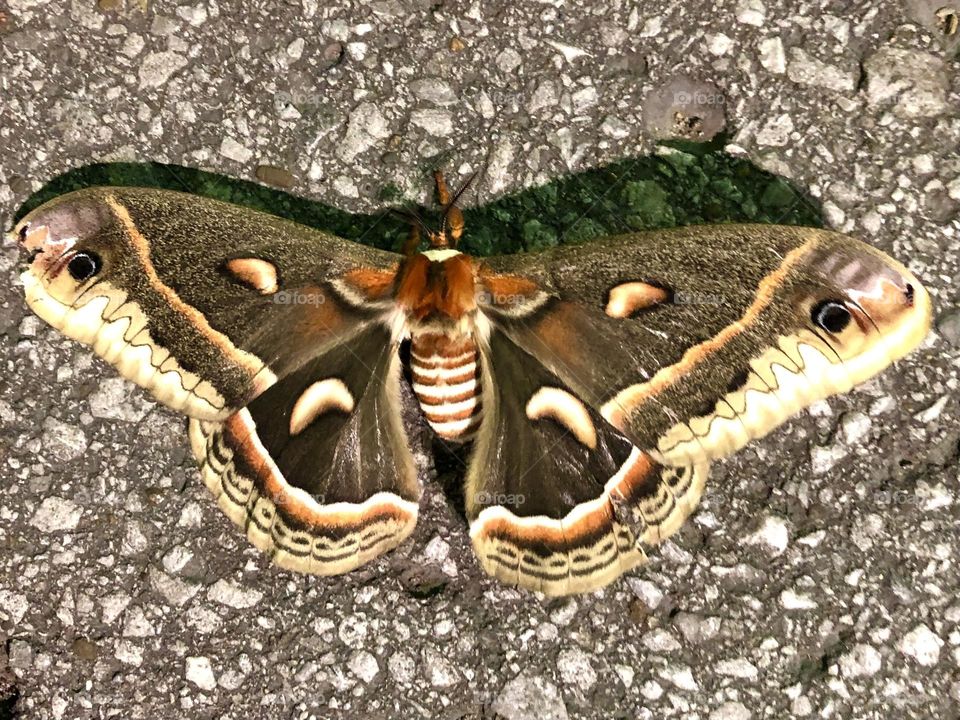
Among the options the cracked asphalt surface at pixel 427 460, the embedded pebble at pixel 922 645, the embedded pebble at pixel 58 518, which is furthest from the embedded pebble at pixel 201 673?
the embedded pebble at pixel 922 645

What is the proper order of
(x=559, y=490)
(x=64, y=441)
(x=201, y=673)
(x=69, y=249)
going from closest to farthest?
(x=69, y=249), (x=559, y=490), (x=201, y=673), (x=64, y=441)

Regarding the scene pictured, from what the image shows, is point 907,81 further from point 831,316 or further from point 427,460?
point 427,460

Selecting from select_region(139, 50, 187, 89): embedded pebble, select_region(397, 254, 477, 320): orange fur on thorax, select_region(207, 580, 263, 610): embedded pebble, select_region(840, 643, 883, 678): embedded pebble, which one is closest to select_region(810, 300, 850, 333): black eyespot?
select_region(397, 254, 477, 320): orange fur on thorax

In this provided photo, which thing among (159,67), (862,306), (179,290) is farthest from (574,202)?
(159,67)

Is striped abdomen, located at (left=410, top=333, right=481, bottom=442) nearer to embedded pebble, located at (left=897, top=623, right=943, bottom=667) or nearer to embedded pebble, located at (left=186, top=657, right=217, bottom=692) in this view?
embedded pebble, located at (left=186, top=657, right=217, bottom=692)

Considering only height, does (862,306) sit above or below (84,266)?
above

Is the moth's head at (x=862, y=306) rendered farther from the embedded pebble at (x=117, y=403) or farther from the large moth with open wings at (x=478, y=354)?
the embedded pebble at (x=117, y=403)

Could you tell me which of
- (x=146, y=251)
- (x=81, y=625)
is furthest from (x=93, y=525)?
(x=146, y=251)
